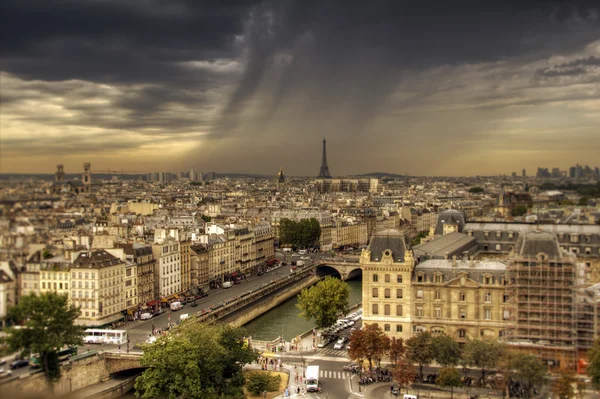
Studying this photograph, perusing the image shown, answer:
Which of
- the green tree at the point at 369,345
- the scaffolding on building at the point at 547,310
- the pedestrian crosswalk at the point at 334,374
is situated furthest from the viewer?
the pedestrian crosswalk at the point at 334,374

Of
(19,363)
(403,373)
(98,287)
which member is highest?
(19,363)

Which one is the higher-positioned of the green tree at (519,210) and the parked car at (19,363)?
the green tree at (519,210)

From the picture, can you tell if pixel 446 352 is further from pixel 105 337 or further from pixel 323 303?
pixel 105 337

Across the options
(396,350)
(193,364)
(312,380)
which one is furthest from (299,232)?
(193,364)

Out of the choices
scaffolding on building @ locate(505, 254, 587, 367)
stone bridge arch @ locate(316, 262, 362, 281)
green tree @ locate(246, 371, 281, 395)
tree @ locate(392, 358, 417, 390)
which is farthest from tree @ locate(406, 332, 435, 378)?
stone bridge arch @ locate(316, 262, 362, 281)

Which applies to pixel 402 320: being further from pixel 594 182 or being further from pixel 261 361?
pixel 594 182

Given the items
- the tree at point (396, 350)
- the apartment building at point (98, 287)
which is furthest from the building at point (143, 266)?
the tree at point (396, 350)

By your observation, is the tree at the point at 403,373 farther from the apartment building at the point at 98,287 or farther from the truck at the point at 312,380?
the apartment building at the point at 98,287

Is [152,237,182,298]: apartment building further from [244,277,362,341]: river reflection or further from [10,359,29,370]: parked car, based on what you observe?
[10,359,29,370]: parked car

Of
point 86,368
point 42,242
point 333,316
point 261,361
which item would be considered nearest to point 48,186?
point 42,242
